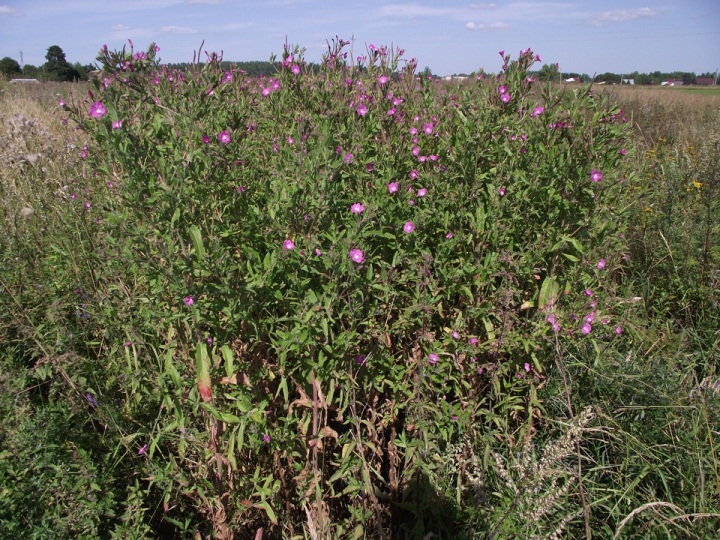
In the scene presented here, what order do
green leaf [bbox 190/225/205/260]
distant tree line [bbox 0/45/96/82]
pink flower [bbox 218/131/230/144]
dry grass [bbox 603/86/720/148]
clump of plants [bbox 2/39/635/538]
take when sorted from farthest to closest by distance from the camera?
distant tree line [bbox 0/45/96/82] < dry grass [bbox 603/86/720/148] < pink flower [bbox 218/131/230/144] < clump of plants [bbox 2/39/635/538] < green leaf [bbox 190/225/205/260]

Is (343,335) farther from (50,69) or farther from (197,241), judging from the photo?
(50,69)

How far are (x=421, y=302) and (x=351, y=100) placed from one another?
1.42m

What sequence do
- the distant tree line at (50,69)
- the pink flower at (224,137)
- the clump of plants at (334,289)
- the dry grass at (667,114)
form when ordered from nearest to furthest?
the clump of plants at (334,289)
the pink flower at (224,137)
the dry grass at (667,114)
the distant tree line at (50,69)

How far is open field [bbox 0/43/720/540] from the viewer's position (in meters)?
1.97

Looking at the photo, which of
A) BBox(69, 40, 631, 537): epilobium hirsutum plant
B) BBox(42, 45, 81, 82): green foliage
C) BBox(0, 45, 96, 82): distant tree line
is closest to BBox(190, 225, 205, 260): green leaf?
BBox(69, 40, 631, 537): epilobium hirsutum plant

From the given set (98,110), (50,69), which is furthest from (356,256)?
(50,69)

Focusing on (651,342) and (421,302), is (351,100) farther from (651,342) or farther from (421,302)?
(651,342)

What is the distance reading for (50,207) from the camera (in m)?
3.79

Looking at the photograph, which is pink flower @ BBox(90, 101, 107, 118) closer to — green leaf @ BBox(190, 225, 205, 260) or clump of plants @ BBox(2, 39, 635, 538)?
clump of plants @ BBox(2, 39, 635, 538)

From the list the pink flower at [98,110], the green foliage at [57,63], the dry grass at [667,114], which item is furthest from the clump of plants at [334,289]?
→ the green foliage at [57,63]

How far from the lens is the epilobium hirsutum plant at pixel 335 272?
195 centimetres

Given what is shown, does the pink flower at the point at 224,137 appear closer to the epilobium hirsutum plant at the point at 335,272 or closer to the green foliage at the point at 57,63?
the epilobium hirsutum plant at the point at 335,272

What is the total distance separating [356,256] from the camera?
6.41 feet

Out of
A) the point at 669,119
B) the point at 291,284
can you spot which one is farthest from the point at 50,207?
the point at 669,119
